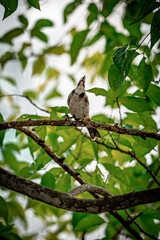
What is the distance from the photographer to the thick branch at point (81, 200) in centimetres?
164

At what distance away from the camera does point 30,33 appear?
3.12 meters

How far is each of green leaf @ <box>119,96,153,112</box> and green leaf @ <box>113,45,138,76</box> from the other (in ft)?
1.69

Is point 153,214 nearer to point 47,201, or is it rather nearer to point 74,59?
point 47,201

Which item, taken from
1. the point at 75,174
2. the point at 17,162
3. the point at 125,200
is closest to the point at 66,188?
the point at 75,174

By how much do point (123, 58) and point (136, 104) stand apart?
2.12 ft

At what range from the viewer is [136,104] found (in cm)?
187

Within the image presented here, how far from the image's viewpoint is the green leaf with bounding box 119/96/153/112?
1.85m

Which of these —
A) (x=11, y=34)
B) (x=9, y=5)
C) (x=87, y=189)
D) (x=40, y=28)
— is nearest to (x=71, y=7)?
(x=40, y=28)

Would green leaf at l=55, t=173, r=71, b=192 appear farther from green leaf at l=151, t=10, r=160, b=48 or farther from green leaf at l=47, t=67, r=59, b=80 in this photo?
green leaf at l=47, t=67, r=59, b=80

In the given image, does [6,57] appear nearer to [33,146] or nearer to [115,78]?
[33,146]

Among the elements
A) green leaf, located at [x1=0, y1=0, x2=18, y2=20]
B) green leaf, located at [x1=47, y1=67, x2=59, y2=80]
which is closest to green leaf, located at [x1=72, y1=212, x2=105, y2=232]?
green leaf, located at [x1=0, y1=0, x2=18, y2=20]

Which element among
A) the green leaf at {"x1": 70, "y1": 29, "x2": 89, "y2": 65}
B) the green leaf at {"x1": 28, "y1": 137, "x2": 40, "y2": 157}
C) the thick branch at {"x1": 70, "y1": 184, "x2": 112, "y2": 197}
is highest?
the green leaf at {"x1": 70, "y1": 29, "x2": 89, "y2": 65}

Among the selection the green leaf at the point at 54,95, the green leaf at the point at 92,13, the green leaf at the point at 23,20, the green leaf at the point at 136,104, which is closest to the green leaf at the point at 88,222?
the green leaf at the point at 136,104

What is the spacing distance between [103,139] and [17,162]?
5.25 ft
